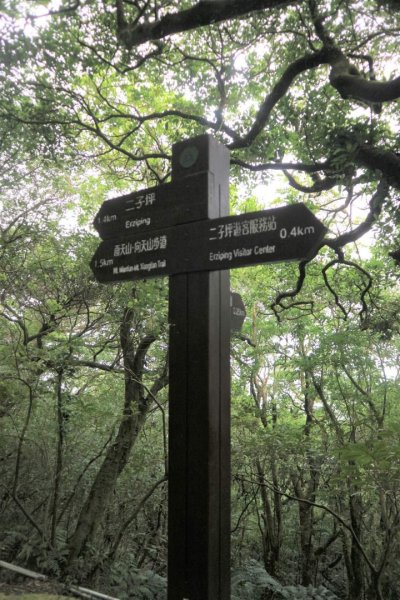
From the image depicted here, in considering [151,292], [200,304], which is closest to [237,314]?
[200,304]

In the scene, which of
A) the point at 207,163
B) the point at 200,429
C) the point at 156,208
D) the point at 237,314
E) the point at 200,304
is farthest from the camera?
the point at 237,314

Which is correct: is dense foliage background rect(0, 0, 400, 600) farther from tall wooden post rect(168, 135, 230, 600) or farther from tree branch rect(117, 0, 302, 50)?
tall wooden post rect(168, 135, 230, 600)

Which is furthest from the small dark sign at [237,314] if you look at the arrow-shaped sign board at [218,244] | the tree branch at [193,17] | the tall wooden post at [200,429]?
the tree branch at [193,17]

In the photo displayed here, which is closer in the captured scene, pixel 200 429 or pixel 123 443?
pixel 200 429

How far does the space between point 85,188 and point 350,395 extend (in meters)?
7.04

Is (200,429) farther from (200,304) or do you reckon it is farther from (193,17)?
(193,17)

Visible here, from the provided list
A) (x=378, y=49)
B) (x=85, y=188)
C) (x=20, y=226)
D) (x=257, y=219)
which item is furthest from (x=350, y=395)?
(x=85, y=188)

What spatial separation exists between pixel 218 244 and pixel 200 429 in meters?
0.94

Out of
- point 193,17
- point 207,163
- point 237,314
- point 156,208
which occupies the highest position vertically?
point 193,17

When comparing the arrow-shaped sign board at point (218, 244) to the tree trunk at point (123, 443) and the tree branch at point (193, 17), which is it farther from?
the tree trunk at point (123, 443)

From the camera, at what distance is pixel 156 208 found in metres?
2.49

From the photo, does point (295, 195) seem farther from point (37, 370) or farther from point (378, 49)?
point (37, 370)

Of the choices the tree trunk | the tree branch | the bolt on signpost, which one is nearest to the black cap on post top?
the bolt on signpost

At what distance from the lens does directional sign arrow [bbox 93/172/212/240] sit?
2346 millimetres
